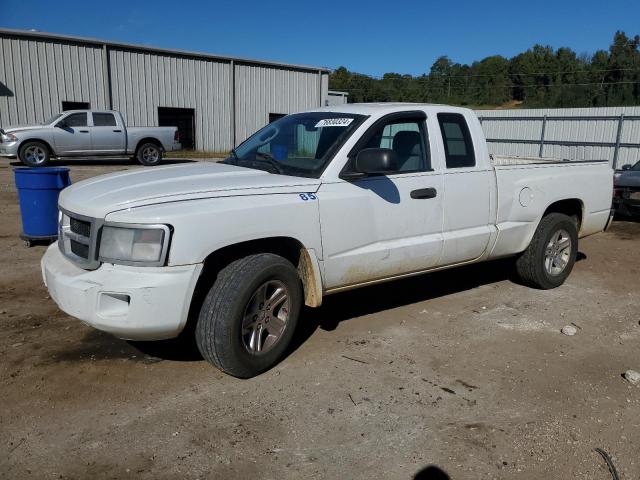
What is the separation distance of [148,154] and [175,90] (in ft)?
22.1

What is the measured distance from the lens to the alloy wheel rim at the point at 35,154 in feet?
53.0

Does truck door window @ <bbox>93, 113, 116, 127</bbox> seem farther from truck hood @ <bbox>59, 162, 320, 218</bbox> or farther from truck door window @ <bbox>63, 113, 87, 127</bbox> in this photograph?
truck hood @ <bbox>59, 162, 320, 218</bbox>

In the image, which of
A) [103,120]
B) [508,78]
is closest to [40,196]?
[103,120]

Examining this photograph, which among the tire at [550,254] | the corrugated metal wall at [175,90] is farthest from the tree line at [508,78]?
the tire at [550,254]

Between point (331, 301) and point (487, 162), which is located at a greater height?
point (487, 162)

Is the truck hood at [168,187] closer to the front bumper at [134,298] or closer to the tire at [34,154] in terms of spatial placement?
the front bumper at [134,298]

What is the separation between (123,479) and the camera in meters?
2.70

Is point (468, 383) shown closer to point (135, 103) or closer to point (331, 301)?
point (331, 301)

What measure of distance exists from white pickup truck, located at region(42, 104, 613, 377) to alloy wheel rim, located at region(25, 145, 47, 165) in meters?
13.8

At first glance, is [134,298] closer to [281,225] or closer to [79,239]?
[79,239]

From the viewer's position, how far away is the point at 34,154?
16.3 metres

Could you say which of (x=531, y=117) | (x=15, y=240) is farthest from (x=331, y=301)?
(x=531, y=117)

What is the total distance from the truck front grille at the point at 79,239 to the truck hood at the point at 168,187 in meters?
0.06

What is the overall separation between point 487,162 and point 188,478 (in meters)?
3.67
